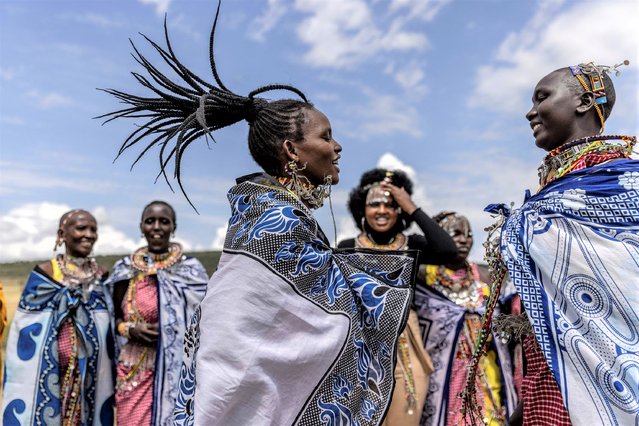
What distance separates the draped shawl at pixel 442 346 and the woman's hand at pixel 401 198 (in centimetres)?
83

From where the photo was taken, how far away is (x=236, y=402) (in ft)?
8.47

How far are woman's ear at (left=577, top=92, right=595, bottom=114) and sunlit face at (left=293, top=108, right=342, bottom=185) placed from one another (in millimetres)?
1187

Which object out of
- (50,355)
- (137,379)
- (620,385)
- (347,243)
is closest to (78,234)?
(50,355)

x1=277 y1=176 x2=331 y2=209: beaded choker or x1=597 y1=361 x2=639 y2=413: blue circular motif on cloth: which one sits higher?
x1=277 y1=176 x2=331 y2=209: beaded choker

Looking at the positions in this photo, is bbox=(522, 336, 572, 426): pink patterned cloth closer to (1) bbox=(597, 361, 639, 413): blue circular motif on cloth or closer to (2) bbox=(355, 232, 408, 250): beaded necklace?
(1) bbox=(597, 361, 639, 413): blue circular motif on cloth

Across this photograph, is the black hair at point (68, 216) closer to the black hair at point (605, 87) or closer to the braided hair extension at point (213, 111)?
the braided hair extension at point (213, 111)

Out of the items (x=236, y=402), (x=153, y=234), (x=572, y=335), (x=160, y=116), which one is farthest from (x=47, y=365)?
(x=572, y=335)

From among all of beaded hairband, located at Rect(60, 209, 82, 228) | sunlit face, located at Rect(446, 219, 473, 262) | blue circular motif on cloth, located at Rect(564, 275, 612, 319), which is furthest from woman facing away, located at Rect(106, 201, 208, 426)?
blue circular motif on cloth, located at Rect(564, 275, 612, 319)

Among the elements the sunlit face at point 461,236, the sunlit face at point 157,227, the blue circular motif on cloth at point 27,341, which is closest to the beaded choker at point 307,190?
the sunlit face at point 461,236

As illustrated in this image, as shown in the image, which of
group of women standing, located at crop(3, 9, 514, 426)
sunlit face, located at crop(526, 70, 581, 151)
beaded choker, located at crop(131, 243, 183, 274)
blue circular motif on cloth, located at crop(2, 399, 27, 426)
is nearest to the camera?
group of women standing, located at crop(3, 9, 514, 426)

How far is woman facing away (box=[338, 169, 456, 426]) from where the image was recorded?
5.00 metres

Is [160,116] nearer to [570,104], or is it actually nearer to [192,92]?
[192,92]

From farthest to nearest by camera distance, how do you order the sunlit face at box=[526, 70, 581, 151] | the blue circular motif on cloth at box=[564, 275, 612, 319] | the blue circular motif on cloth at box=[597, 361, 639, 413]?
the sunlit face at box=[526, 70, 581, 151]
the blue circular motif on cloth at box=[564, 275, 612, 319]
the blue circular motif on cloth at box=[597, 361, 639, 413]

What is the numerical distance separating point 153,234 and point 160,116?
3040 mm
